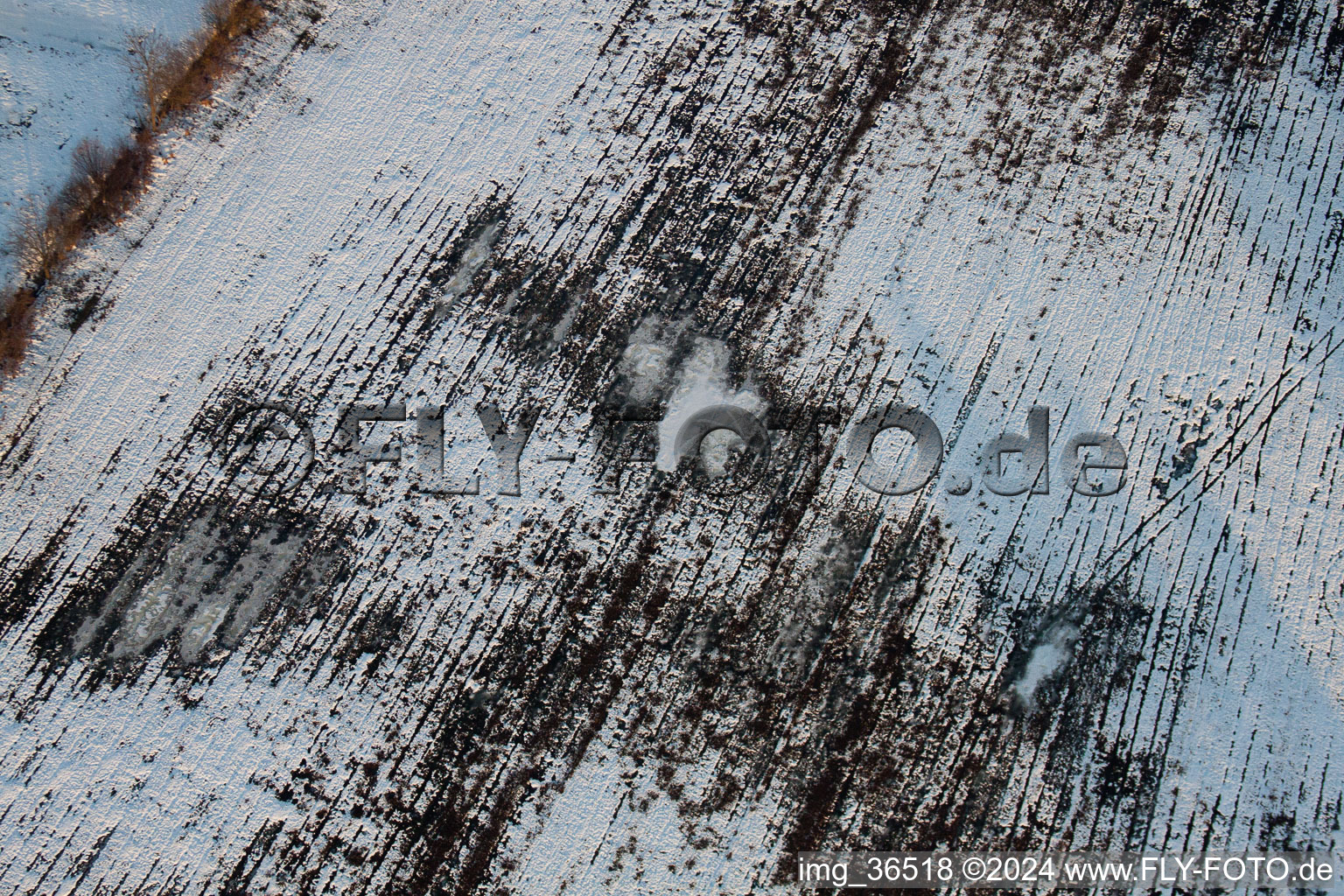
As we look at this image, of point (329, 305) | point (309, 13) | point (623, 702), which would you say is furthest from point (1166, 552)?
point (309, 13)

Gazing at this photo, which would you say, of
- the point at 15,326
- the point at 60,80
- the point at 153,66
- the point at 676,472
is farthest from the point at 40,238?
the point at 676,472

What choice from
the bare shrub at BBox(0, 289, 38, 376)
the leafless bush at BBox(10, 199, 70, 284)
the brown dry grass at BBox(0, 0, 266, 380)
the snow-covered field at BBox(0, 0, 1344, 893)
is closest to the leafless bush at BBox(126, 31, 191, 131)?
the brown dry grass at BBox(0, 0, 266, 380)

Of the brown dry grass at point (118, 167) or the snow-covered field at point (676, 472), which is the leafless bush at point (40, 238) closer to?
the brown dry grass at point (118, 167)

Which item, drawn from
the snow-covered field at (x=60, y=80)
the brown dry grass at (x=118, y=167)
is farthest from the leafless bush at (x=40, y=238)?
the snow-covered field at (x=60, y=80)

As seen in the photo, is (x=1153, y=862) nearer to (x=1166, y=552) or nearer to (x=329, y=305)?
(x=1166, y=552)

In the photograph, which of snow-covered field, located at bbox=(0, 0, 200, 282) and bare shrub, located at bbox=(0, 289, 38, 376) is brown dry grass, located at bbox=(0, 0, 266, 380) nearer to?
bare shrub, located at bbox=(0, 289, 38, 376)
